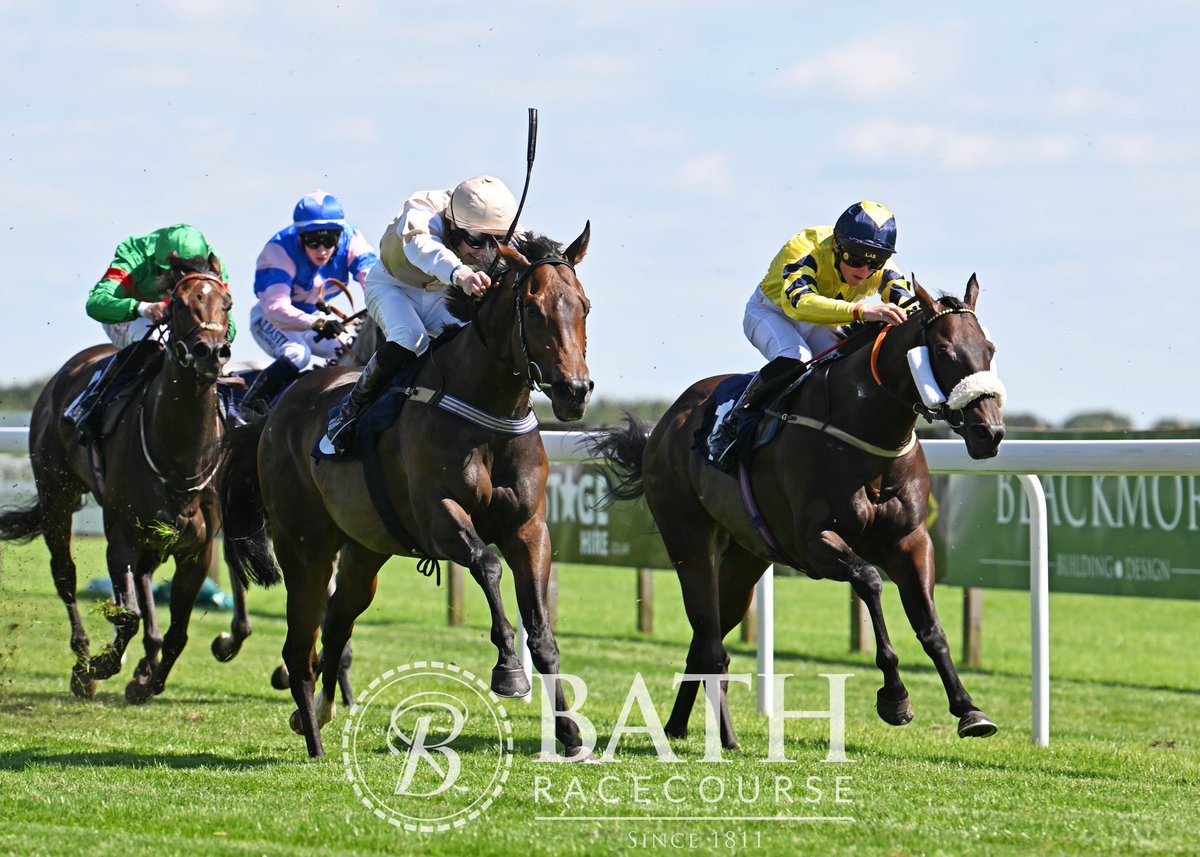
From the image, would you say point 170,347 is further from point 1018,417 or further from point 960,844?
point 1018,417

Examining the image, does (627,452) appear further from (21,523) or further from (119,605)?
(21,523)

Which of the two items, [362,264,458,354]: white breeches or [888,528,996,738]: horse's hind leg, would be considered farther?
[362,264,458,354]: white breeches

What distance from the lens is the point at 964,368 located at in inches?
220

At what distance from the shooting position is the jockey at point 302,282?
8.49 metres

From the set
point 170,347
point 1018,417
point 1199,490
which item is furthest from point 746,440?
point 1018,417

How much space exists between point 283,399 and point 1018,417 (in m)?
16.5

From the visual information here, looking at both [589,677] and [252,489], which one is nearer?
[252,489]

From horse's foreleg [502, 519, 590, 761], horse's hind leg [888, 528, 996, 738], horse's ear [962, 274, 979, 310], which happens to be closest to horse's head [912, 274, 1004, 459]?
horse's ear [962, 274, 979, 310]

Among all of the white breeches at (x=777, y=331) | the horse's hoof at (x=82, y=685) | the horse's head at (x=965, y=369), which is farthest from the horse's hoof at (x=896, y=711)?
the horse's hoof at (x=82, y=685)

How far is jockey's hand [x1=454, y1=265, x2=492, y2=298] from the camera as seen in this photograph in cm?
588

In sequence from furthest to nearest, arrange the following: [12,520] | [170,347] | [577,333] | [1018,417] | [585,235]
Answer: [1018,417]
[12,520]
[170,347]
[585,235]
[577,333]

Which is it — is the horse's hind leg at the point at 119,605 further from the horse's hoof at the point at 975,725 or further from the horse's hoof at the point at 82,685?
the horse's hoof at the point at 975,725

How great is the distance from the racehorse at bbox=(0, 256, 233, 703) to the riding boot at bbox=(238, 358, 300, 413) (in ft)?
0.96

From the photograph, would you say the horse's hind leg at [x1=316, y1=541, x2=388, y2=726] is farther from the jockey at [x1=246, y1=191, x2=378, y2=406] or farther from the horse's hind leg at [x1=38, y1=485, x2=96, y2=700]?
the horse's hind leg at [x1=38, y1=485, x2=96, y2=700]
